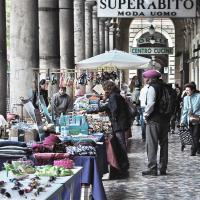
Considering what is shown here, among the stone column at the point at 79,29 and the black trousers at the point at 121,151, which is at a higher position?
the stone column at the point at 79,29

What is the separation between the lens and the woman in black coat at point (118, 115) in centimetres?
1250

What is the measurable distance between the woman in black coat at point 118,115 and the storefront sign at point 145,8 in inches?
195

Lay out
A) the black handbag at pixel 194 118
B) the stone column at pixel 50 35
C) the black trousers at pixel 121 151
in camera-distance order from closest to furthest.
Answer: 1. the black trousers at pixel 121 151
2. the black handbag at pixel 194 118
3. the stone column at pixel 50 35

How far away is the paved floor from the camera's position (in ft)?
33.9

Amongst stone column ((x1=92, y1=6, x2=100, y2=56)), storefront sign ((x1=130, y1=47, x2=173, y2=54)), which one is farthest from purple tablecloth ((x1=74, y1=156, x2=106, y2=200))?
stone column ((x1=92, y1=6, x2=100, y2=56))

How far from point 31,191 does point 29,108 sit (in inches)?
195

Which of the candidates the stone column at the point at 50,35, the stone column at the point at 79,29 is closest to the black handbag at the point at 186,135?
the stone column at the point at 50,35

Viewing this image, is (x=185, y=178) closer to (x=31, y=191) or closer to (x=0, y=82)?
(x=0, y=82)

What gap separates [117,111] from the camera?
12.7 metres

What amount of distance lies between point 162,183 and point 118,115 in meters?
1.69

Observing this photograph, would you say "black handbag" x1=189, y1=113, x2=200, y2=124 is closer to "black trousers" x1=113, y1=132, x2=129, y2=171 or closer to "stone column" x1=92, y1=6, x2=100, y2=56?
"black trousers" x1=113, y1=132, x2=129, y2=171

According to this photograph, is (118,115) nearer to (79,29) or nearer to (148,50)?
(79,29)

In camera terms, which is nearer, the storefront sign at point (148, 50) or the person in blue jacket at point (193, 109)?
the person in blue jacket at point (193, 109)

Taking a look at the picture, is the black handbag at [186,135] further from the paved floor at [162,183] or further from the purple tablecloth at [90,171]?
the purple tablecloth at [90,171]
